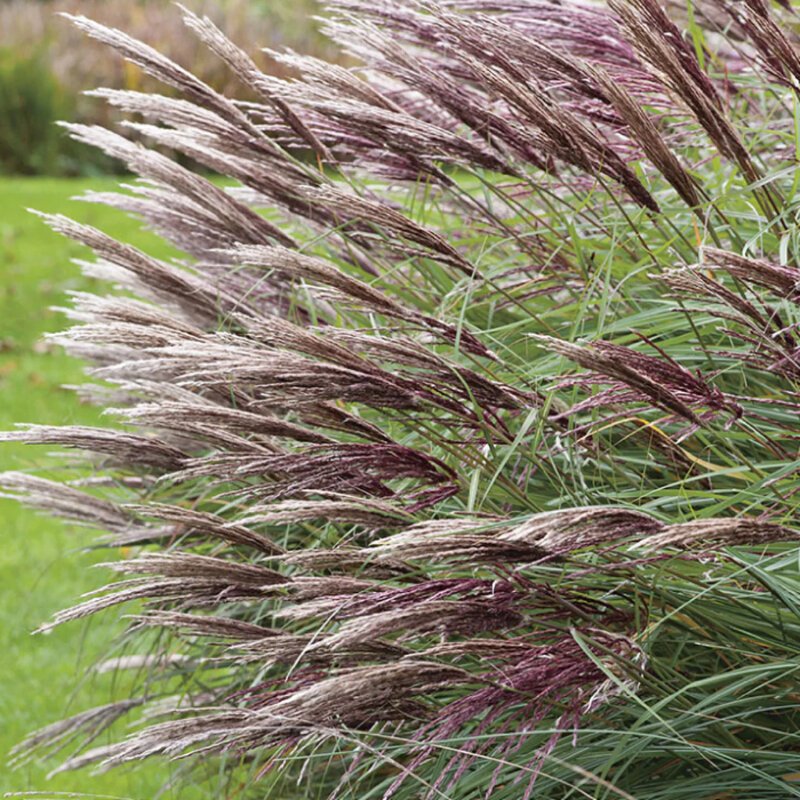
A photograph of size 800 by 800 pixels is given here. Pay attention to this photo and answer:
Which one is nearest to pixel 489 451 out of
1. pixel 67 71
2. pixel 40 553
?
pixel 40 553

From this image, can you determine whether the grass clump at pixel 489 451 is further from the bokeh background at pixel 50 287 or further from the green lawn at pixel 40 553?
the green lawn at pixel 40 553

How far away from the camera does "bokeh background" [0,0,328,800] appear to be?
3422mm

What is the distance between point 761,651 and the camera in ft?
5.04

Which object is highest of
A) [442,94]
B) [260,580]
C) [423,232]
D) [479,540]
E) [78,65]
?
[442,94]

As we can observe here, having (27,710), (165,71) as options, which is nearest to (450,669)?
(165,71)

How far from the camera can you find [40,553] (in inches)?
180

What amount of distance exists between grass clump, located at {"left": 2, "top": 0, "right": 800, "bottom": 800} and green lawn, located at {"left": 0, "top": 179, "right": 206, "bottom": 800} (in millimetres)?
733

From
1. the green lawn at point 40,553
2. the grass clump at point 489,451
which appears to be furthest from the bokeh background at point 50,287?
the grass clump at point 489,451

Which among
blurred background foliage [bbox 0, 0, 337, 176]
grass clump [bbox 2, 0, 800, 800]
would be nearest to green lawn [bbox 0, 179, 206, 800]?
grass clump [bbox 2, 0, 800, 800]

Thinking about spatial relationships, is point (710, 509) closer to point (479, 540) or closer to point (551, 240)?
point (479, 540)

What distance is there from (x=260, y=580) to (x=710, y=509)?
2.05 feet

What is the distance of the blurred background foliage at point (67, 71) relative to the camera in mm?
10922

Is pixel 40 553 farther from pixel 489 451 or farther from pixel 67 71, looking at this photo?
pixel 67 71

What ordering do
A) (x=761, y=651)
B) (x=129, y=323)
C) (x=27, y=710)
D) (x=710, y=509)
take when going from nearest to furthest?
(x=710, y=509) → (x=761, y=651) → (x=129, y=323) → (x=27, y=710)
